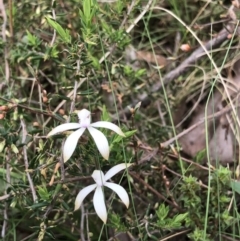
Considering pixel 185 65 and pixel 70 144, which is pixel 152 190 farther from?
pixel 185 65

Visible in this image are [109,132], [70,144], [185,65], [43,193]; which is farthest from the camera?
[185,65]

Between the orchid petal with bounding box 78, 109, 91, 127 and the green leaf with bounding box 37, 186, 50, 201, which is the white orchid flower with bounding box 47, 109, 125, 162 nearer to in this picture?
the orchid petal with bounding box 78, 109, 91, 127

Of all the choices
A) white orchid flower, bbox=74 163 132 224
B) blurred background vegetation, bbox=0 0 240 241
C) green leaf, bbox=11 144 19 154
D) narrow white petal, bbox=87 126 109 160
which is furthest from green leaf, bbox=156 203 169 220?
green leaf, bbox=11 144 19 154

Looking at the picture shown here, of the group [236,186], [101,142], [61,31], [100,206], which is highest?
[61,31]

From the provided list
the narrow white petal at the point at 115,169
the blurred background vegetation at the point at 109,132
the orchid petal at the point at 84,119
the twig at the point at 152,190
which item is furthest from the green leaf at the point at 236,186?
the orchid petal at the point at 84,119

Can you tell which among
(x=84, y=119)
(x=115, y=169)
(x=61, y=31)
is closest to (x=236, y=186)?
(x=115, y=169)

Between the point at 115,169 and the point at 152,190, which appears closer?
the point at 115,169
